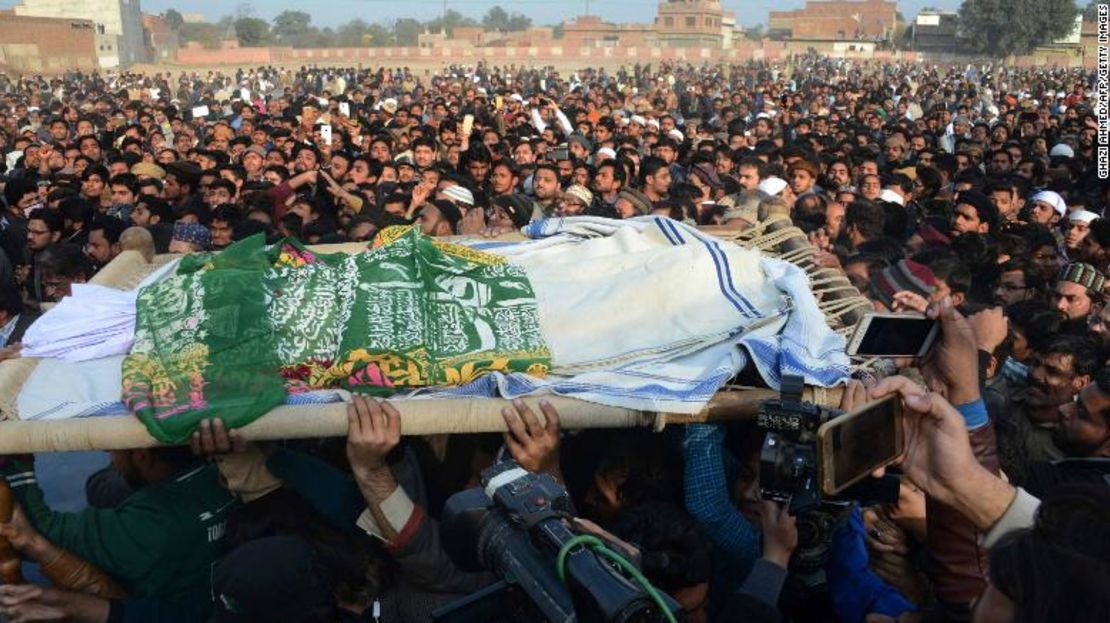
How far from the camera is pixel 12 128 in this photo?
13.2 metres

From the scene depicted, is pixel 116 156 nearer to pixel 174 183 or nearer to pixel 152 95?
pixel 174 183

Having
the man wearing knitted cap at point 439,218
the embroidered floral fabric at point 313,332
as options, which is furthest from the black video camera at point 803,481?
the man wearing knitted cap at point 439,218

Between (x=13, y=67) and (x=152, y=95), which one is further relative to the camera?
(x=13, y=67)

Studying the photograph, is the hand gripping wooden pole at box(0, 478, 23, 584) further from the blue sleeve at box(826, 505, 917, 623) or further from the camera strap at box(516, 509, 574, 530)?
the blue sleeve at box(826, 505, 917, 623)

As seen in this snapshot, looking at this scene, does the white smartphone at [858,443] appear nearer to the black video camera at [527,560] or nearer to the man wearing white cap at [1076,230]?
the black video camera at [527,560]

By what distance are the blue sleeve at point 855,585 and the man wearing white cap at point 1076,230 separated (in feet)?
15.2

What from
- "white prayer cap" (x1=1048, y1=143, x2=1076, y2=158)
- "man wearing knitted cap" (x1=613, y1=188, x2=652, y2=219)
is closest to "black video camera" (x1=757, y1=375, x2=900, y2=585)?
"man wearing knitted cap" (x1=613, y1=188, x2=652, y2=219)

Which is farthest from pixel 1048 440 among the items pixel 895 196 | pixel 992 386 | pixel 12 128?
pixel 12 128

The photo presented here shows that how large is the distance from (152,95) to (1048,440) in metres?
22.4

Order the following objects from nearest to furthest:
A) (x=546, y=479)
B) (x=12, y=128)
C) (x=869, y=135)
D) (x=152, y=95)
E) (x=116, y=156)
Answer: (x=546, y=479)
(x=116, y=156)
(x=869, y=135)
(x=12, y=128)
(x=152, y=95)

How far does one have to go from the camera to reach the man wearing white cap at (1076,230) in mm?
5883

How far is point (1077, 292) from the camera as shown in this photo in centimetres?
435

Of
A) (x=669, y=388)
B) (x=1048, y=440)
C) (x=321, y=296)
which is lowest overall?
(x=1048, y=440)

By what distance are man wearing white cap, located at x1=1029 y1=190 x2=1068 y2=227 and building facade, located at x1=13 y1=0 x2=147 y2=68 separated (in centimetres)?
4119
